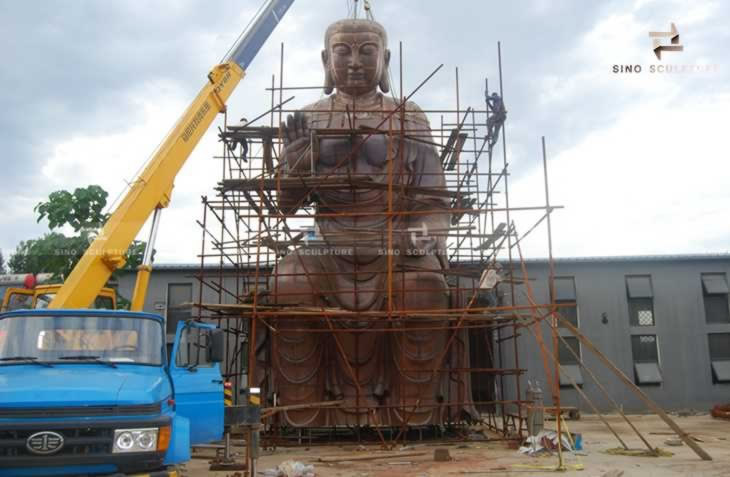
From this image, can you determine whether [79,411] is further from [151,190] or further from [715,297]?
[715,297]

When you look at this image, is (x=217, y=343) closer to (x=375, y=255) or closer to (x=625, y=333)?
(x=375, y=255)

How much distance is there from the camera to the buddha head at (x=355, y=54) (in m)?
13.4

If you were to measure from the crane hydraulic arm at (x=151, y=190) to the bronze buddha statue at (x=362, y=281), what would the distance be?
1403 mm

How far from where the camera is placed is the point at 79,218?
1391 cm

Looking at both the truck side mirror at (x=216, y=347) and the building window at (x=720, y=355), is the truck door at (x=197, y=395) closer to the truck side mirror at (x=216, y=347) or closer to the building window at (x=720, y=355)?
the truck side mirror at (x=216, y=347)

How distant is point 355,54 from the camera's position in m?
13.4

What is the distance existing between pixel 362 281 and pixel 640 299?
33.7 feet

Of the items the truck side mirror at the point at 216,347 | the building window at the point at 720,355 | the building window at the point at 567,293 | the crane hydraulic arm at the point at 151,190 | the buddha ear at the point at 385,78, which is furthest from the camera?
the building window at the point at 567,293

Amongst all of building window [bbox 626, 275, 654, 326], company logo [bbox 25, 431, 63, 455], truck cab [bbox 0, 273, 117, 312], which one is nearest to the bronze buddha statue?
truck cab [bbox 0, 273, 117, 312]

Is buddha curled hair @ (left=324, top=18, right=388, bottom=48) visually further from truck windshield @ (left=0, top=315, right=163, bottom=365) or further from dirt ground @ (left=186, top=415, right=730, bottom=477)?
truck windshield @ (left=0, top=315, right=163, bottom=365)

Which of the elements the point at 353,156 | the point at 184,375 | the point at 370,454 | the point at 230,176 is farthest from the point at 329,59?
the point at 184,375

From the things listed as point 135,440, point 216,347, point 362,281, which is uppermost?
point 362,281

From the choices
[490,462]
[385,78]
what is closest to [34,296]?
[490,462]

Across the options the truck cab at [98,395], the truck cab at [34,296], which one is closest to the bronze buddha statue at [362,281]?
the truck cab at [34,296]
